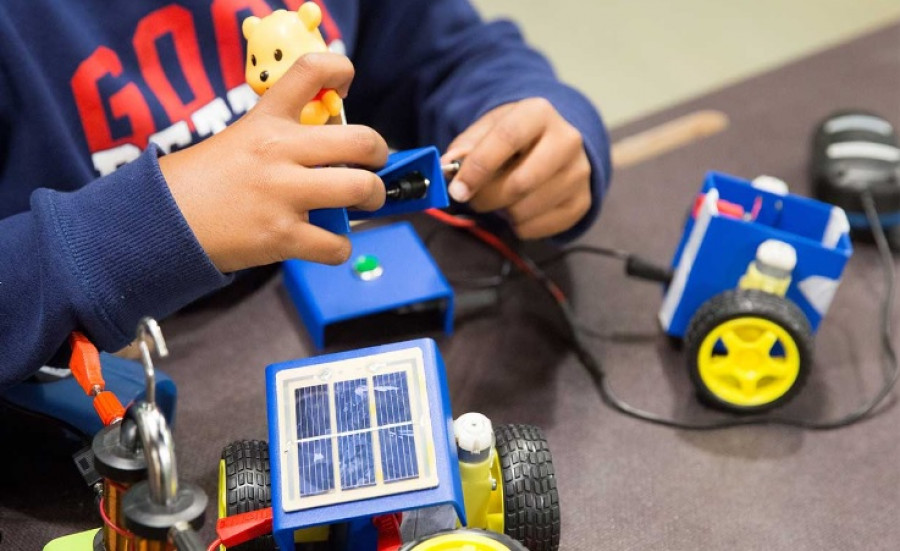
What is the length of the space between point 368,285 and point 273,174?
0.69 ft

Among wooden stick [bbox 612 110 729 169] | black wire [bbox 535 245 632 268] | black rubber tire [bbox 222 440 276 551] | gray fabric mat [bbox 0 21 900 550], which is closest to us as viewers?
black rubber tire [bbox 222 440 276 551]

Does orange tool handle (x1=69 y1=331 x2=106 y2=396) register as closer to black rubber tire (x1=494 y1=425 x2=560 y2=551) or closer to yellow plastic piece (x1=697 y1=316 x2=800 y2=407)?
black rubber tire (x1=494 y1=425 x2=560 y2=551)

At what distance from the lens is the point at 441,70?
2.69 ft

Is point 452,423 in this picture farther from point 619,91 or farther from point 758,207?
point 619,91

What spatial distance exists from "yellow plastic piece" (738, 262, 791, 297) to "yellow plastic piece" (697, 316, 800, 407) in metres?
0.03

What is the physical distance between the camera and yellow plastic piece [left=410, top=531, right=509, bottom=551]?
0.40 meters

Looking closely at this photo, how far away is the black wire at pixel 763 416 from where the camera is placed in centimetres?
64

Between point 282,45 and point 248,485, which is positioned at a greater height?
point 282,45

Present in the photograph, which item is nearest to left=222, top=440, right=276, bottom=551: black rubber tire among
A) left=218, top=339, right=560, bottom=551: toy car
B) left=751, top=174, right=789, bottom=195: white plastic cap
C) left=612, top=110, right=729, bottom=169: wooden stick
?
left=218, top=339, right=560, bottom=551: toy car

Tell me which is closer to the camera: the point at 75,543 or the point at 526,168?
the point at 75,543

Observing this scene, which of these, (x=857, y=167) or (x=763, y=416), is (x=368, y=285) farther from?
(x=857, y=167)

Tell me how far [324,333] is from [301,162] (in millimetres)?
210

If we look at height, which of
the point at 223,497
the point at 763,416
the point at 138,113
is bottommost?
the point at 763,416

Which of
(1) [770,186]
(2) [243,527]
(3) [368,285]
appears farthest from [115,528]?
(1) [770,186]
